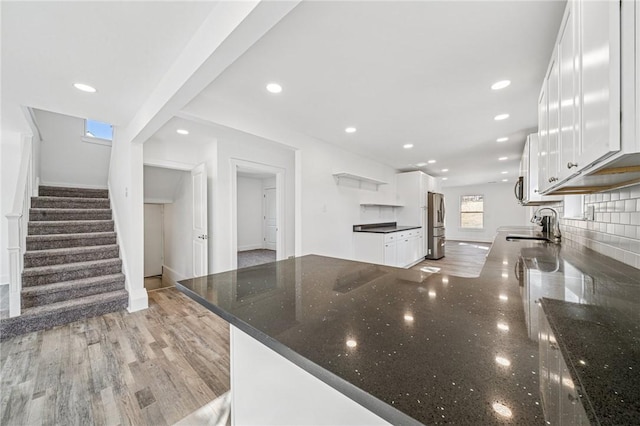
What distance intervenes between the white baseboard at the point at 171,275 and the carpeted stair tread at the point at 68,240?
127cm

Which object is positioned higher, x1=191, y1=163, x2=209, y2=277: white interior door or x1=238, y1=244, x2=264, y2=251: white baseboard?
x1=191, y1=163, x2=209, y2=277: white interior door

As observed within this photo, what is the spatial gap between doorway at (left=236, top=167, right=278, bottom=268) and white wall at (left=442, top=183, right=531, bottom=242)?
262 inches

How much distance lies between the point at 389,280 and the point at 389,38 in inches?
60.0

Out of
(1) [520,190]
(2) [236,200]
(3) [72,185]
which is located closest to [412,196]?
(1) [520,190]

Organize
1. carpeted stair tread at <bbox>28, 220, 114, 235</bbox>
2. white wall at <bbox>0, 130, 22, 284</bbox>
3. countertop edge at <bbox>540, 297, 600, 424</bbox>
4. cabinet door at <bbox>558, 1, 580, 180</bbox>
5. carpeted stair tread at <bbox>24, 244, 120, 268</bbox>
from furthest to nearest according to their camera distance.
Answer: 1. white wall at <bbox>0, 130, 22, 284</bbox>
2. carpeted stair tread at <bbox>28, 220, 114, 235</bbox>
3. carpeted stair tread at <bbox>24, 244, 120, 268</bbox>
4. cabinet door at <bbox>558, 1, 580, 180</bbox>
5. countertop edge at <bbox>540, 297, 600, 424</bbox>

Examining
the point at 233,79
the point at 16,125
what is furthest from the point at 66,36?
the point at 16,125

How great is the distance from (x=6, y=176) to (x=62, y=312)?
2.56 meters

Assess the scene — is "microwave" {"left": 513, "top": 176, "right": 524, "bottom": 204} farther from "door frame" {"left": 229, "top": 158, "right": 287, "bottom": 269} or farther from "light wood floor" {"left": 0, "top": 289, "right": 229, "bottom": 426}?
"light wood floor" {"left": 0, "top": 289, "right": 229, "bottom": 426}

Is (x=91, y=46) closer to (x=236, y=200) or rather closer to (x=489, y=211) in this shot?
(x=236, y=200)

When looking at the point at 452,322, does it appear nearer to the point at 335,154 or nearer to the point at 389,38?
the point at 389,38

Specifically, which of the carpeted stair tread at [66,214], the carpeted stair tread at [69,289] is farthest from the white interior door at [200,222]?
the carpeted stair tread at [66,214]

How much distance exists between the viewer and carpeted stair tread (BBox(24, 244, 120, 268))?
310 centimetres

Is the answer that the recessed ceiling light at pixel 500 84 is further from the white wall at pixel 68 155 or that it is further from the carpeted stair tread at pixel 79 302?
the white wall at pixel 68 155

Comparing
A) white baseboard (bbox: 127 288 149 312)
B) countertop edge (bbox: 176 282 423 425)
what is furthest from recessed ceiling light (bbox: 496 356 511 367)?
white baseboard (bbox: 127 288 149 312)
